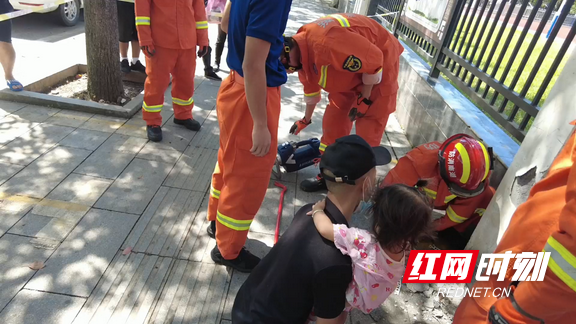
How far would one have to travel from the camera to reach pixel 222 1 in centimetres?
620

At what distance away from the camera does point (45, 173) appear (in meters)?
3.09

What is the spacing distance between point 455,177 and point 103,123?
3619 millimetres

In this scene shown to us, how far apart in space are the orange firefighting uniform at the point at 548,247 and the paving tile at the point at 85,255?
7.23 feet

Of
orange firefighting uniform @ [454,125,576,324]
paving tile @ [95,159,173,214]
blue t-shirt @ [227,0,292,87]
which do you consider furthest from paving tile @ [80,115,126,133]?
orange firefighting uniform @ [454,125,576,324]

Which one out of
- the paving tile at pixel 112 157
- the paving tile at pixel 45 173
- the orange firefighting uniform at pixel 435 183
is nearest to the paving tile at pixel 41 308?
the paving tile at pixel 45 173

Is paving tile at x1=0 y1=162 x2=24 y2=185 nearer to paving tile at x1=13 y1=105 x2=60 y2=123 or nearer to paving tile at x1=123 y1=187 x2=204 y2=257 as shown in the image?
paving tile at x1=13 y1=105 x2=60 y2=123

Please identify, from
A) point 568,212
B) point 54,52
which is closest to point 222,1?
point 54,52

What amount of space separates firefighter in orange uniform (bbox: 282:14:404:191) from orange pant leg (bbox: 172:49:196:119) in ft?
4.24

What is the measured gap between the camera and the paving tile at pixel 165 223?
2531 millimetres

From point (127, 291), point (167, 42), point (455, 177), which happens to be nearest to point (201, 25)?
point (167, 42)

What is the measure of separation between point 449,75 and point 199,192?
320cm

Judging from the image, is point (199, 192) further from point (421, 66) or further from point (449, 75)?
point (421, 66)

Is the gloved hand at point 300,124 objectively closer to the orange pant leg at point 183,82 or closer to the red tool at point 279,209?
the red tool at point 279,209

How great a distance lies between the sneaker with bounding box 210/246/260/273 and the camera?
2.41 metres
